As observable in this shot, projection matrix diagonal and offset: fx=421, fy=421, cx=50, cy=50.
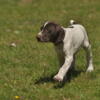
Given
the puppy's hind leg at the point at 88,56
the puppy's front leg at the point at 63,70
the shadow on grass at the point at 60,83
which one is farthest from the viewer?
the puppy's hind leg at the point at 88,56

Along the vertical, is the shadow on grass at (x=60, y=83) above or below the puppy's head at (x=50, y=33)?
below

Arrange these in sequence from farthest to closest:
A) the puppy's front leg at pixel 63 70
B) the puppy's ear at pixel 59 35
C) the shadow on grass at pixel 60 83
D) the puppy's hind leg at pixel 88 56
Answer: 1. the puppy's hind leg at pixel 88 56
2. the shadow on grass at pixel 60 83
3. the puppy's ear at pixel 59 35
4. the puppy's front leg at pixel 63 70

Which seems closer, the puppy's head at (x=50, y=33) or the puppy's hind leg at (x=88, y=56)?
the puppy's head at (x=50, y=33)

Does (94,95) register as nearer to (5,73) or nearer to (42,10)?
(5,73)

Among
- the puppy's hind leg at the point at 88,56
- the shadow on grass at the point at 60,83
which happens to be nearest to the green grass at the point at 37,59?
the shadow on grass at the point at 60,83

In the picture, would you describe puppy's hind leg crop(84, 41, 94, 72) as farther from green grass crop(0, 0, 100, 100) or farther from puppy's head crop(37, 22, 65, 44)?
puppy's head crop(37, 22, 65, 44)

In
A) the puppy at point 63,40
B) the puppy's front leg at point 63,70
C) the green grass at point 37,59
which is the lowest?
the green grass at point 37,59

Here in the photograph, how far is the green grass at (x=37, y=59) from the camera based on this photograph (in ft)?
25.9

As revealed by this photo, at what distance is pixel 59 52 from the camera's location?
834 centimetres

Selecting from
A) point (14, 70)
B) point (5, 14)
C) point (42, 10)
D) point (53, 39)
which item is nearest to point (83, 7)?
point (42, 10)

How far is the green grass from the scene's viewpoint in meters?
7.91

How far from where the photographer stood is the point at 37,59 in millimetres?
10719

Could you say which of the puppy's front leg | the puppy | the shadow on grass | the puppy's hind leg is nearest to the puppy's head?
the puppy

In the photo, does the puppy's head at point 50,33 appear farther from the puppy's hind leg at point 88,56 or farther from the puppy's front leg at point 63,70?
the puppy's hind leg at point 88,56
